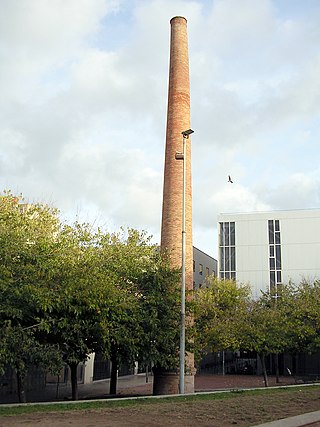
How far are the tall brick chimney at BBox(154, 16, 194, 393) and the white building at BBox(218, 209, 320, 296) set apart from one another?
36.8 meters

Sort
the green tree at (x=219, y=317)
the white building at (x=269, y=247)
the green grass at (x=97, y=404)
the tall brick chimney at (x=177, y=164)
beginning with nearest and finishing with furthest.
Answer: the green grass at (x=97, y=404) < the tall brick chimney at (x=177, y=164) < the green tree at (x=219, y=317) < the white building at (x=269, y=247)

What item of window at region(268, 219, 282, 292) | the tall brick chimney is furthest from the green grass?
window at region(268, 219, 282, 292)

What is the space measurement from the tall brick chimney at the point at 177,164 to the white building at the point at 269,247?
36.8m

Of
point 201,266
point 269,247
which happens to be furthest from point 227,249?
point 201,266

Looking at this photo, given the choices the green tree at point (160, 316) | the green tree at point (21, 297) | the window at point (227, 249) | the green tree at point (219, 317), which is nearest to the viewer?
the green tree at point (21, 297)

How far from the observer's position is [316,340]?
3375 centimetres

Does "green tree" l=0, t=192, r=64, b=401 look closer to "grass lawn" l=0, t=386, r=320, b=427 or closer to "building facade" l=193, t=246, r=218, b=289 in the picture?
"grass lawn" l=0, t=386, r=320, b=427

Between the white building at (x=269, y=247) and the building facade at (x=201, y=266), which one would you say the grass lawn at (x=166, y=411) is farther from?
the building facade at (x=201, y=266)

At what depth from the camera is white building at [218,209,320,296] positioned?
62.5 meters

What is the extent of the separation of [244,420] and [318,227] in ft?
172

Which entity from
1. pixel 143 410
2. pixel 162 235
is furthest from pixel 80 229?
pixel 143 410

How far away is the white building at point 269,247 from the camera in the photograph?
6253 centimetres

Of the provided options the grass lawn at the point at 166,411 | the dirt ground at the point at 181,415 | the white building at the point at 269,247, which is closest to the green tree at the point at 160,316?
the grass lawn at the point at 166,411

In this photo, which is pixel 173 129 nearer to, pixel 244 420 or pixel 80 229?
pixel 80 229
